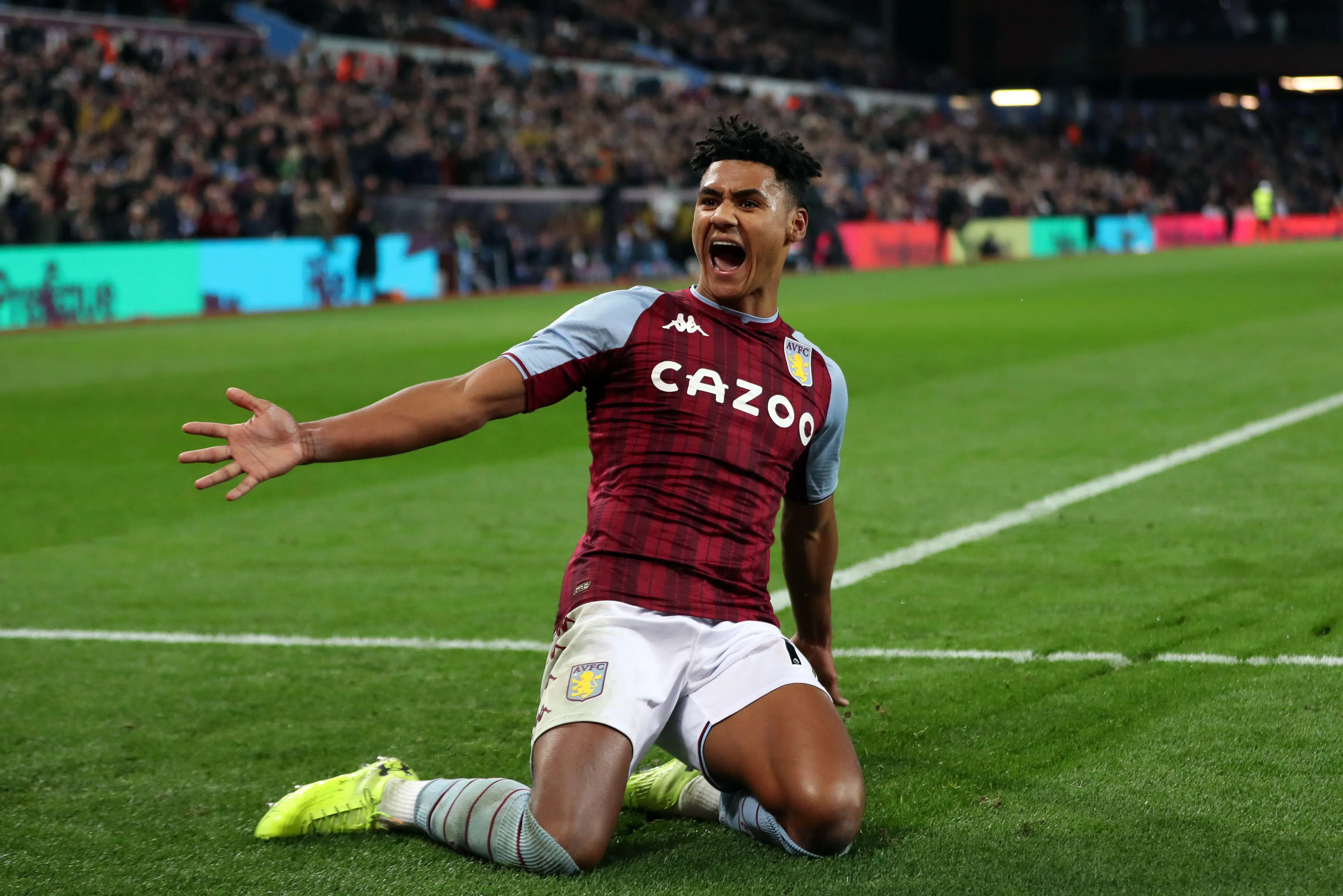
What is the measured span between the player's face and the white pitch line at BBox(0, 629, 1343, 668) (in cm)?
201

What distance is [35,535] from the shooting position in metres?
8.80

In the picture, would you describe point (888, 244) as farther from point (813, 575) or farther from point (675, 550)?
point (675, 550)

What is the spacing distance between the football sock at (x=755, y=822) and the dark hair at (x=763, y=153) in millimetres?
1554

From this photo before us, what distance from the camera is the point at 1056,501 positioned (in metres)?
8.98

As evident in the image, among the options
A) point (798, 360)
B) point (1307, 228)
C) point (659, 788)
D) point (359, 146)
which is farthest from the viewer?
point (1307, 228)

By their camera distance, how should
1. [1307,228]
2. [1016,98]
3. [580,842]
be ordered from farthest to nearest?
[1016,98] → [1307,228] → [580,842]

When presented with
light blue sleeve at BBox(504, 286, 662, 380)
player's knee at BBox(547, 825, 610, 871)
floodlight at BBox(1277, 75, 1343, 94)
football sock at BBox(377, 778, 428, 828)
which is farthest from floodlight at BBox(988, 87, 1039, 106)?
player's knee at BBox(547, 825, 610, 871)

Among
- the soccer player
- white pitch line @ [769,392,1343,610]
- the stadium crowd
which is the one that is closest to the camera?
the soccer player

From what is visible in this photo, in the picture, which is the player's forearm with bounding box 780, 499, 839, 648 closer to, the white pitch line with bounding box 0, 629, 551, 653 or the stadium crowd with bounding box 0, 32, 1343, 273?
the white pitch line with bounding box 0, 629, 551, 653

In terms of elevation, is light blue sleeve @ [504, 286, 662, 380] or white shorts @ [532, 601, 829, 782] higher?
light blue sleeve @ [504, 286, 662, 380]

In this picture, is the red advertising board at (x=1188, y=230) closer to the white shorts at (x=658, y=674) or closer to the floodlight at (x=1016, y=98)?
the floodlight at (x=1016, y=98)

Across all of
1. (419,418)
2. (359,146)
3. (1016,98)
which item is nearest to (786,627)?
(419,418)

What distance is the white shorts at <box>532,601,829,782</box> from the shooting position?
404 cm

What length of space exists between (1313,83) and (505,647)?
225 feet
